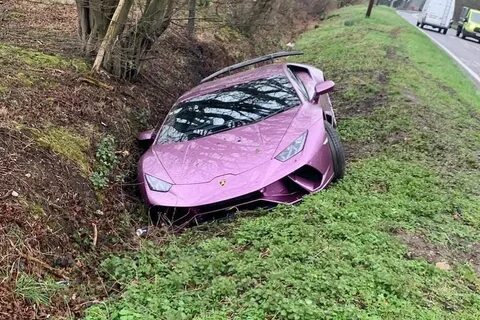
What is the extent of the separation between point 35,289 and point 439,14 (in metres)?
38.5

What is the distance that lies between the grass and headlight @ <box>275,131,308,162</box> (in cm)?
52

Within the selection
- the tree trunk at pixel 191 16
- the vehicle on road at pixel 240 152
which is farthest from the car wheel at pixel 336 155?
the tree trunk at pixel 191 16

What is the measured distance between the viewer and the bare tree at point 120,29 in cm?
828

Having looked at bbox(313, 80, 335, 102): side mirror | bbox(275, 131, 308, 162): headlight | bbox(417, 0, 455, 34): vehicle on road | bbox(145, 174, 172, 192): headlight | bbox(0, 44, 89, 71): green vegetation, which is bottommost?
bbox(417, 0, 455, 34): vehicle on road

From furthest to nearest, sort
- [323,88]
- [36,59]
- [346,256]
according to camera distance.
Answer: [36,59]
[323,88]
[346,256]

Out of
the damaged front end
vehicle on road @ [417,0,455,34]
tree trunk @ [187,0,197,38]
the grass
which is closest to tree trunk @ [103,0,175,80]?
tree trunk @ [187,0,197,38]

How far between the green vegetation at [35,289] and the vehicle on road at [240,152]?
5.40 ft

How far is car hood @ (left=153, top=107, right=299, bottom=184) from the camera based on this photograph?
5.45 m

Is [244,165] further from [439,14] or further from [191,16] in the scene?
[439,14]

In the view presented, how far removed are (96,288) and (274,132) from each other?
261 centimetres

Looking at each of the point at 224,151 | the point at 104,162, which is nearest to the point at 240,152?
the point at 224,151

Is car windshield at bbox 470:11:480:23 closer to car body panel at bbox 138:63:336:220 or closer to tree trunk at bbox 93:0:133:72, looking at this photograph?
tree trunk at bbox 93:0:133:72

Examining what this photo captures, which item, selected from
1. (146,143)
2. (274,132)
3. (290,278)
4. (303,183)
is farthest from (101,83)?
(290,278)

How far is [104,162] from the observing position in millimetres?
6309
